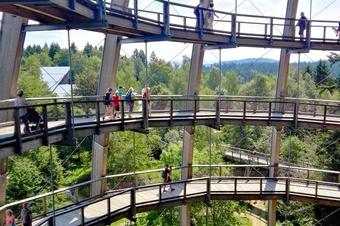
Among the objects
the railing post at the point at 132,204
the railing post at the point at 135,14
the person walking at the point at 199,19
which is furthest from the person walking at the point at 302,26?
the railing post at the point at 132,204

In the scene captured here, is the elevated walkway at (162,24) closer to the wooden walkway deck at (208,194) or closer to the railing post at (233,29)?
the railing post at (233,29)

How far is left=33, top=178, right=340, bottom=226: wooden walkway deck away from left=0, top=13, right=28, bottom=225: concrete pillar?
175 inches

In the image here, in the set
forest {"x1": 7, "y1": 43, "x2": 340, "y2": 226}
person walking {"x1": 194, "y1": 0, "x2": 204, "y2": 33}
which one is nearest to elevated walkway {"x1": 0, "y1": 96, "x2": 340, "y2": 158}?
forest {"x1": 7, "y1": 43, "x2": 340, "y2": 226}

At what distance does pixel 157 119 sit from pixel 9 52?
227 inches

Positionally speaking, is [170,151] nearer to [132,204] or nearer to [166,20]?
[132,204]

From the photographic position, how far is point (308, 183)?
18.2 meters

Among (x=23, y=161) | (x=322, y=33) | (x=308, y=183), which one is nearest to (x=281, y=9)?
(x=322, y=33)

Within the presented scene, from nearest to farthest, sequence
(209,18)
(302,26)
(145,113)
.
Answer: (145,113)
(209,18)
(302,26)

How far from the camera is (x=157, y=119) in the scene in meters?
15.3

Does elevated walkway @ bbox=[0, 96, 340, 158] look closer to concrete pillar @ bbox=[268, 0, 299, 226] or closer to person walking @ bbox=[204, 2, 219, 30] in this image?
concrete pillar @ bbox=[268, 0, 299, 226]

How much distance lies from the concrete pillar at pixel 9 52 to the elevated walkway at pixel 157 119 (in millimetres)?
633

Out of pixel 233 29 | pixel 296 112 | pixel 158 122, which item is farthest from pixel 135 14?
pixel 296 112

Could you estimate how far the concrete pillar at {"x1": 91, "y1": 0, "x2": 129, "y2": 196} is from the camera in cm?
1537

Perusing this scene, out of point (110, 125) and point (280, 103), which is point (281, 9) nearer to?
point (280, 103)
